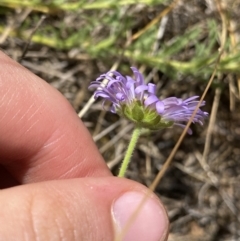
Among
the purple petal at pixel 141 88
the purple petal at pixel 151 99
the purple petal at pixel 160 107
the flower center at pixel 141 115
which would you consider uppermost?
the purple petal at pixel 141 88

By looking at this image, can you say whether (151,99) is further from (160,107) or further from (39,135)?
(39,135)

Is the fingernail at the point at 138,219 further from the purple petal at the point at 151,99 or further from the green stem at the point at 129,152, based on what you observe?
the purple petal at the point at 151,99

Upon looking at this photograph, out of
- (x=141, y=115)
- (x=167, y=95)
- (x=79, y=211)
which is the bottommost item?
(x=167, y=95)

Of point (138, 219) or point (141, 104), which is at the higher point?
point (141, 104)

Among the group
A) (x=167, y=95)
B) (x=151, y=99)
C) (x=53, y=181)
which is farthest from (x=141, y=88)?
(x=167, y=95)

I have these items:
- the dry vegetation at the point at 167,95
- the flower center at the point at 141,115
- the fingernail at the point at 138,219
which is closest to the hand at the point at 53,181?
the fingernail at the point at 138,219

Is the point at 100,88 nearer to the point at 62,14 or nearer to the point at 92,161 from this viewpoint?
the point at 92,161

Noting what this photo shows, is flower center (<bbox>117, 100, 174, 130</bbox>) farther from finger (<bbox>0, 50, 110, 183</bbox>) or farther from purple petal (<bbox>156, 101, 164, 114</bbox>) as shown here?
finger (<bbox>0, 50, 110, 183</bbox>)
